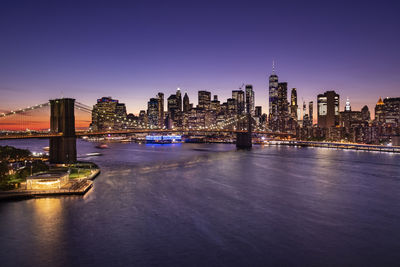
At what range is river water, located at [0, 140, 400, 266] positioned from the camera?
15070mm

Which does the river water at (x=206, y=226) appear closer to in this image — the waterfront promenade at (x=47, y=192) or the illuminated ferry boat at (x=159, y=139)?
the waterfront promenade at (x=47, y=192)

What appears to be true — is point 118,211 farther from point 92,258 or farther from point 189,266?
point 189,266

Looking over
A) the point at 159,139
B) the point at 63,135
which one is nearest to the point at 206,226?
the point at 63,135

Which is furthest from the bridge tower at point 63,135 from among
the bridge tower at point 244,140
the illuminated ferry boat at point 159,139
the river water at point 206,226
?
the illuminated ferry boat at point 159,139

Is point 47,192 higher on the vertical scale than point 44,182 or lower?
lower

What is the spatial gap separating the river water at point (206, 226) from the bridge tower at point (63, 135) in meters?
10.6

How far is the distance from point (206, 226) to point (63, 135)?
89.6 feet

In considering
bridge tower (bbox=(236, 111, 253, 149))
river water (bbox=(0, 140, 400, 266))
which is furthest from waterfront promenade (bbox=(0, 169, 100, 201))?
bridge tower (bbox=(236, 111, 253, 149))

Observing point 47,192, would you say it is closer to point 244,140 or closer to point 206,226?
point 206,226

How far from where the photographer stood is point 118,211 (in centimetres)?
2208

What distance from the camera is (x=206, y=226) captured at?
19047 mm

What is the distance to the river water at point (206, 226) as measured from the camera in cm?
1507

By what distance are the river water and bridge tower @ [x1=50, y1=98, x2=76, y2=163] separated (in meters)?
10.6

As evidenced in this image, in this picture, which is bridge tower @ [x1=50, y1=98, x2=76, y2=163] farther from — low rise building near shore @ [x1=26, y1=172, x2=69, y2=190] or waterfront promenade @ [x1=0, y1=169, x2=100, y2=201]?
low rise building near shore @ [x1=26, y1=172, x2=69, y2=190]
